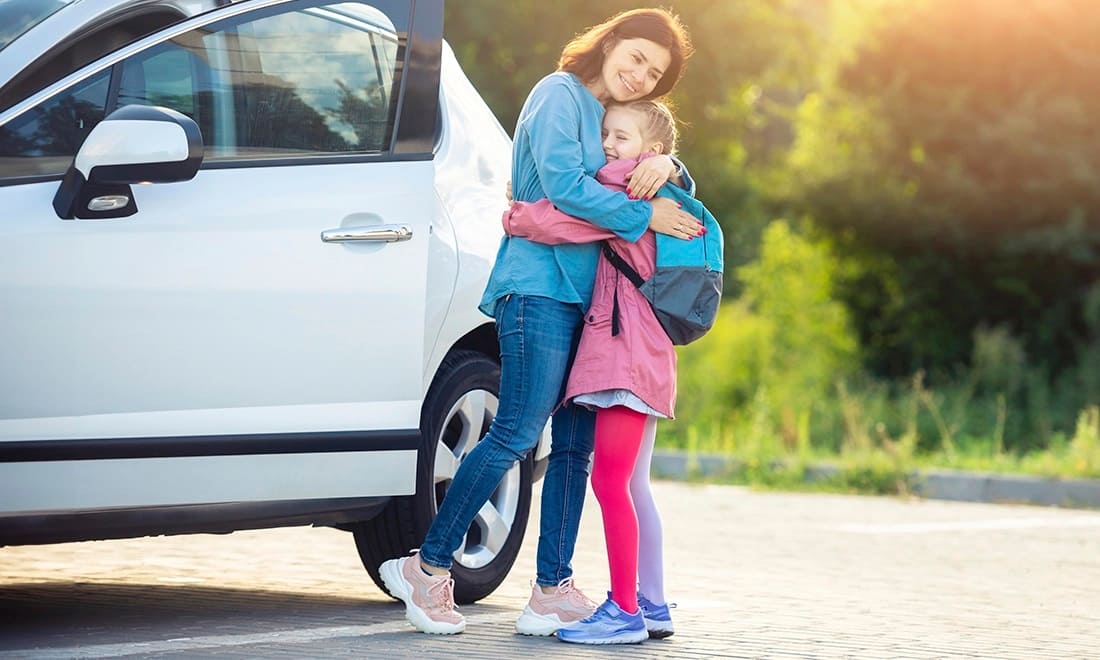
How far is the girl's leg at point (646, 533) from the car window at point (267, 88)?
1262 millimetres

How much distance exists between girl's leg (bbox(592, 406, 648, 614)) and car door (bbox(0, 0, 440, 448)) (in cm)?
58

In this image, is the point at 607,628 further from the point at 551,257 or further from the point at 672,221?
the point at 672,221

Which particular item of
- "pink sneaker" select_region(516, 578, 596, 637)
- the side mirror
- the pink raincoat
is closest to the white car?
the side mirror

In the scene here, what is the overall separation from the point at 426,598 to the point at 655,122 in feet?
5.13

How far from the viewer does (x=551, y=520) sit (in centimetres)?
A: 541

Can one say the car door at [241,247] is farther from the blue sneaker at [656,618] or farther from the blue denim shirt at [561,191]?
the blue sneaker at [656,618]

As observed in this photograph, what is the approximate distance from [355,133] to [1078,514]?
7366 millimetres

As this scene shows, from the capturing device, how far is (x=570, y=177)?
199 inches

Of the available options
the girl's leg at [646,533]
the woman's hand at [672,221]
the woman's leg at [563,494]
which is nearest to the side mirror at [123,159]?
the woman's hand at [672,221]

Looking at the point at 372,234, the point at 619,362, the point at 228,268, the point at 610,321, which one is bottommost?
the point at 619,362

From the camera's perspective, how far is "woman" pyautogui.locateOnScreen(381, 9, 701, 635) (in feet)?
16.7

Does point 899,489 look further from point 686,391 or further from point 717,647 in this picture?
point 717,647

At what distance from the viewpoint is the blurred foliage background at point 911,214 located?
19.2m

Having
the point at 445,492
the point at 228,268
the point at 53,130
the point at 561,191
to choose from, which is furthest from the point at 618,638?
the point at 53,130
